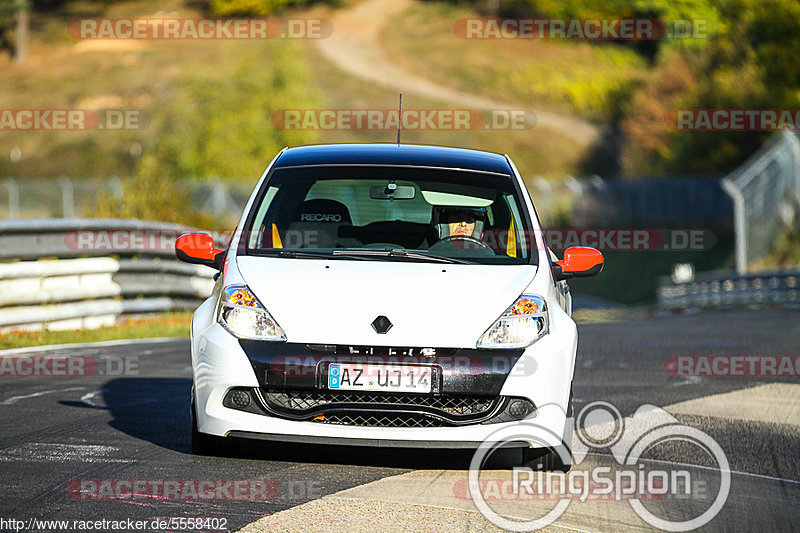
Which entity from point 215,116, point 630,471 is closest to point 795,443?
point 630,471

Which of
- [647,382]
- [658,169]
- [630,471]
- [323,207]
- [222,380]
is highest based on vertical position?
[323,207]

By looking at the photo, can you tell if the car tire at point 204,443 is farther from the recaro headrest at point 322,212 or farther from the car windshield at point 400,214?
the recaro headrest at point 322,212

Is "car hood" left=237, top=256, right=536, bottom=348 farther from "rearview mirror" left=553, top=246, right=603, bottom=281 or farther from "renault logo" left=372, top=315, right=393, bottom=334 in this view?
"rearview mirror" left=553, top=246, right=603, bottom=281

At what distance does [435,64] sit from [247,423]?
77307 mm

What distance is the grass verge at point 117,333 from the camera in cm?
1320

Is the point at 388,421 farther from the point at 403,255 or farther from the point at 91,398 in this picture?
the point at 91,398

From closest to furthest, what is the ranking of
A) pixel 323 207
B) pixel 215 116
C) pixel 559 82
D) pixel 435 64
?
pixel 323 207 < pixel 215 116 < pixel 559 82 < pixel 435 64

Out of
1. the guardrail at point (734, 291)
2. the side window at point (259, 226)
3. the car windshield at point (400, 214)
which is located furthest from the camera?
the guardrail at point (734, 291)

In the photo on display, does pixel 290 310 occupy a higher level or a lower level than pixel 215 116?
higher

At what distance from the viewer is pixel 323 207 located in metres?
7.71

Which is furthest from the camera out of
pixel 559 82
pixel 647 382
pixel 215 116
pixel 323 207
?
pixel 559 82

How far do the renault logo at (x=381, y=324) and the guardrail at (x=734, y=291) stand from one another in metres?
20.2

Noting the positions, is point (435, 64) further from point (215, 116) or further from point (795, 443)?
point (795, 443)

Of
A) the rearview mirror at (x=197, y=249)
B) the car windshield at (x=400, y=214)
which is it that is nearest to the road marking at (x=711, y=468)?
the car windshield at (x=400, y=214)
